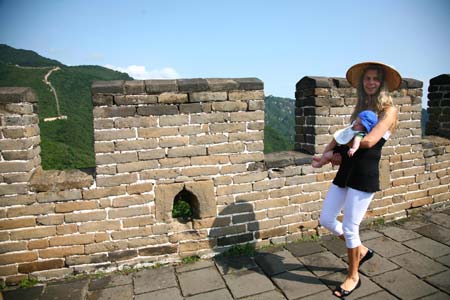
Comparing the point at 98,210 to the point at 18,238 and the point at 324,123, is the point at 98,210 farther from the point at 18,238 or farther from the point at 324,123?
the point at 324,123

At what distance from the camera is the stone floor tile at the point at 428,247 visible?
3.16 meters

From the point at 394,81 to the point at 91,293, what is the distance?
10.9 ft

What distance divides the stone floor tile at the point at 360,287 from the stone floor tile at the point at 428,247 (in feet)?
3.25

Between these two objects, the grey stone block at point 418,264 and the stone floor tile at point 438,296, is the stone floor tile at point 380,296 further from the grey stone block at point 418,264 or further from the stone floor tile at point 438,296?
the grey stone block at point 418,264

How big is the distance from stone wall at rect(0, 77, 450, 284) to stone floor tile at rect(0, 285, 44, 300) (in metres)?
0.13


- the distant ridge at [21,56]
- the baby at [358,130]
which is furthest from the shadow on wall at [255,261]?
the distant ridge at [21,56]

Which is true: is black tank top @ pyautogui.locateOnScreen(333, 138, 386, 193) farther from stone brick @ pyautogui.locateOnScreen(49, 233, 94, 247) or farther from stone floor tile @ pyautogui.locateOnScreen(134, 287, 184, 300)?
stone brick @ pyautogui.locateOnScreen(49, 233, 94, 247)

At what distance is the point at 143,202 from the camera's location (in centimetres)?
305

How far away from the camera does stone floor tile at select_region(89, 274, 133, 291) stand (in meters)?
2.80

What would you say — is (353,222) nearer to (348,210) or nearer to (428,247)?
(348,210)

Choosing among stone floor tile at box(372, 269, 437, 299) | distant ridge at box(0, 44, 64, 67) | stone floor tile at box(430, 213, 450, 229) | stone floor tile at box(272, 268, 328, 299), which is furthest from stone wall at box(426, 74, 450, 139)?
distant ridge at box(0, 44, 64, 67)

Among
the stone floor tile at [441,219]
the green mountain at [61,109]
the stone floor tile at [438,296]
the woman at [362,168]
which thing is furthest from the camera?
the green mountain at [61,109]

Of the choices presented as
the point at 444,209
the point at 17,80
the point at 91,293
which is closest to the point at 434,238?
the point at 444,209

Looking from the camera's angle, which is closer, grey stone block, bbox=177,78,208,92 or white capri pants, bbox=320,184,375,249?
white capri pants, bbox=320,184,375,249
